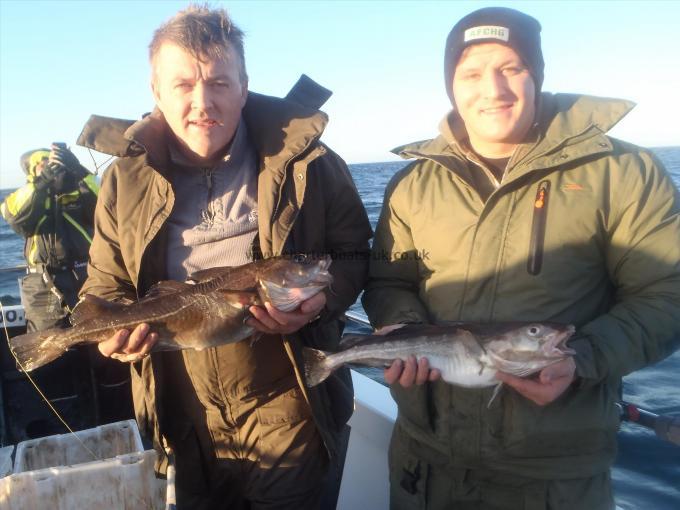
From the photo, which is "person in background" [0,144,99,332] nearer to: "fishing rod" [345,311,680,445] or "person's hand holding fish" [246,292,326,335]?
"person's hand holding fish" [246,292,326,335]

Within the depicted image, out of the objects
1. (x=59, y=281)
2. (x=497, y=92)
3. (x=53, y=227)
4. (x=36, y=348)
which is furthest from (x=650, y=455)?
(x=53, y=227)

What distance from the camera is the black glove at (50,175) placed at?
294 inches

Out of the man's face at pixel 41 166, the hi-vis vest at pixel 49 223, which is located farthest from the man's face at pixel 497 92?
the man's face at pixel 41 166

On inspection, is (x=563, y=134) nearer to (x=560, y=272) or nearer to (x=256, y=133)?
(x=560, y=272)

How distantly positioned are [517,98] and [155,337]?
2633mm

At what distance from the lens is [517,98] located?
307 cm

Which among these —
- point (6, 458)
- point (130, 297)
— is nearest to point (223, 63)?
point (130, 297)

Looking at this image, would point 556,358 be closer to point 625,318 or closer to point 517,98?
point 625,318

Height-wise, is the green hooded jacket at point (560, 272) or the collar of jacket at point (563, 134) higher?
the collar of jacket at point (563, 134)

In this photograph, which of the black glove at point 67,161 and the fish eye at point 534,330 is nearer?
the fish eye at point 534,330

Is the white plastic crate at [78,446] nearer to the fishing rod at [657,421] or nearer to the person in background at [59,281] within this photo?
the person in background at [59,281]

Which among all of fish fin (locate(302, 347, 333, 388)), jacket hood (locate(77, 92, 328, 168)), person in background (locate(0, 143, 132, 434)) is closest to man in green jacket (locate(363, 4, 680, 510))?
fish fin (locate(302, 347, 333, 388))

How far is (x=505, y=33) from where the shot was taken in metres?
3.03

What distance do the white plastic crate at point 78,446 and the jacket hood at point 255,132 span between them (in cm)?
253
